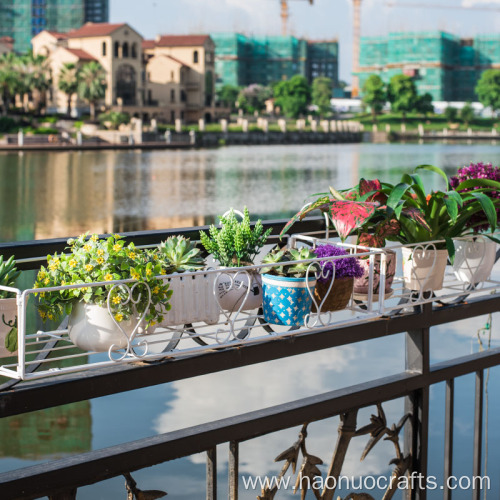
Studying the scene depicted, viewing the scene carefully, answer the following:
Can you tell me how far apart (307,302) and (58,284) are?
1.57 feet

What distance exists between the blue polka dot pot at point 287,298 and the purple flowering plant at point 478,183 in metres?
0.52

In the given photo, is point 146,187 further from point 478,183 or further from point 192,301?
point 192,301

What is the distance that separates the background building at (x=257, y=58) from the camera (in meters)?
122

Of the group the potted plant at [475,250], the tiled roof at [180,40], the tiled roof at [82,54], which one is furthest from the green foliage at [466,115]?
the potted plant at [475,250]

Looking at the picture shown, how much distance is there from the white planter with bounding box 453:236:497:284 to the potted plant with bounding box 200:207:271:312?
537 millimetres

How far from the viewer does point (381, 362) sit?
6.83 m

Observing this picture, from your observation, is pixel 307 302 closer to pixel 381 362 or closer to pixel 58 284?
pixel 58 284

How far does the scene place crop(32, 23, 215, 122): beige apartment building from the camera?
70.7 m

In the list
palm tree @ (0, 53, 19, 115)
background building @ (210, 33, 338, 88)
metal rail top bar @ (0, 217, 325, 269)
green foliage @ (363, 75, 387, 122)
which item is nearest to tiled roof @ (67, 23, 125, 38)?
palm tree @ (0, 53, 19, 115)

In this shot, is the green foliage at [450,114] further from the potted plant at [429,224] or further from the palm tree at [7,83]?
the potted plant at [429,224]

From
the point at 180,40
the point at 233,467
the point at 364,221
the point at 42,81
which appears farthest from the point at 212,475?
the point at 180,40

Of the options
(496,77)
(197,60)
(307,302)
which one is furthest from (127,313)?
(496,77)

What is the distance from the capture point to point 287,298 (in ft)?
5.47

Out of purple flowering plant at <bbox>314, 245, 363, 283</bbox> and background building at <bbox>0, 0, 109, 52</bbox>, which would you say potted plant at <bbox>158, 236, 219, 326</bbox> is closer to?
purple flowering plant at <bbox>314, 245, 363, 283</bbox>
